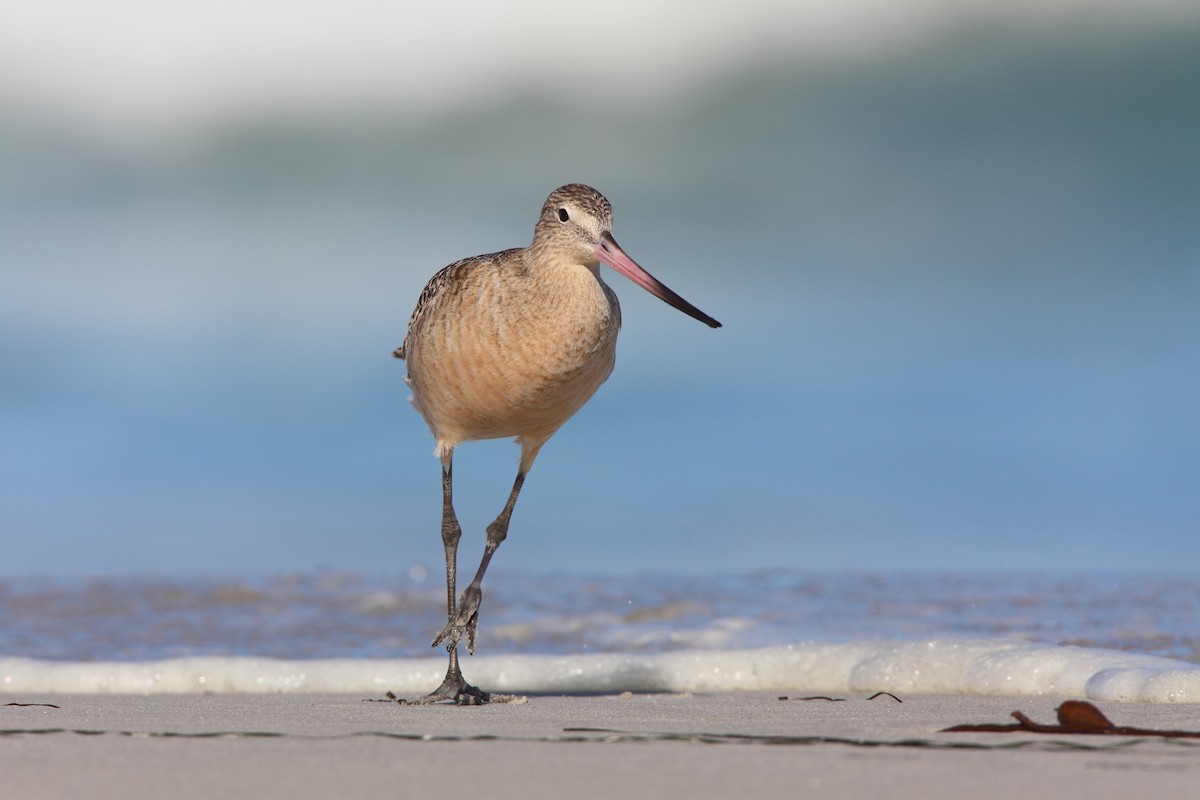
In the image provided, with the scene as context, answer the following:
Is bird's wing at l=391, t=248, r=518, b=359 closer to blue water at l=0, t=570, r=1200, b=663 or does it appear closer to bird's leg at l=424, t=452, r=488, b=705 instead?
bird's leg at l=424, t=452, r=488, b=705

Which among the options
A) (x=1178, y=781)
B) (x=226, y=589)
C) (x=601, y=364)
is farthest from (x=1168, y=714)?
(x=226, y=589)

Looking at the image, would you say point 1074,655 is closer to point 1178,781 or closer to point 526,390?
point 526,390

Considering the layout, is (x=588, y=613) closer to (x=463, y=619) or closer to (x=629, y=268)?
(x=463, y=619)

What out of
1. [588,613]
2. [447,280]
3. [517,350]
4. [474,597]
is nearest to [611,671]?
[474,597]

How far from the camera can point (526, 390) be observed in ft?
21.2

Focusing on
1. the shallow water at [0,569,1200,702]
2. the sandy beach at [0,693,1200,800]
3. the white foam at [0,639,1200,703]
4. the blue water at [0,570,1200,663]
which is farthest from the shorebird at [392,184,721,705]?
the blue water at [0,570,1200,663]

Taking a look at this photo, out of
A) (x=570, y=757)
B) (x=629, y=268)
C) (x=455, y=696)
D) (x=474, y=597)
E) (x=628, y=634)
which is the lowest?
(x=570, y=757)

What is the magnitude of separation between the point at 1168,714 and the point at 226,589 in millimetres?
9556

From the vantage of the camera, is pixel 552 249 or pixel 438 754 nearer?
pixel 438 754

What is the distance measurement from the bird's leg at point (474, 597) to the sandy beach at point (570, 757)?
1.74 metres

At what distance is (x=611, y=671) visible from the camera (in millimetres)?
7434

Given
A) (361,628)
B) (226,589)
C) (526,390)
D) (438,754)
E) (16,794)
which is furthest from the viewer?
(226,589)

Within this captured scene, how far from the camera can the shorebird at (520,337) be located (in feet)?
21.1

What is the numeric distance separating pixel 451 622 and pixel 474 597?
18 cm
